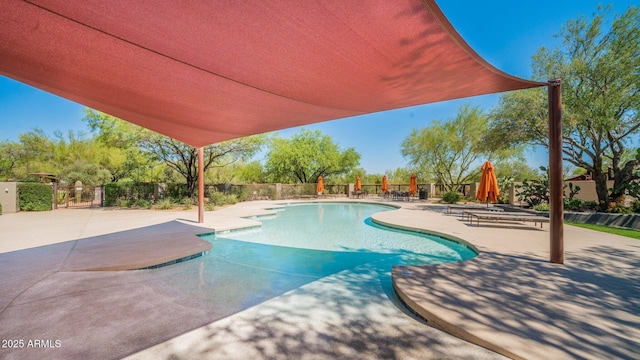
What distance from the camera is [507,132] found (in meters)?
10.6

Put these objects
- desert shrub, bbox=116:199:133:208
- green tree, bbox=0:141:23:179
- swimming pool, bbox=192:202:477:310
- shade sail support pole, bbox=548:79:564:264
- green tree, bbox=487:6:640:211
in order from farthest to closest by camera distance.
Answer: green tree, bbox=0:141:23:179 → desert shrub, bbox=116:199:133:208 → green tree, bbox=487:6:640:211 → swimming pool, bbox=192:202:477:310 → shade sail support pole, bbox=548:79:564:264

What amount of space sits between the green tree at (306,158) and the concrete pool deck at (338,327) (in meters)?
18.3

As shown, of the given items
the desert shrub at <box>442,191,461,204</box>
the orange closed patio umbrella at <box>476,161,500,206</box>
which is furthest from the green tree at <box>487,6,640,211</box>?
the desert shrub at <box>442,191,461,204</box>

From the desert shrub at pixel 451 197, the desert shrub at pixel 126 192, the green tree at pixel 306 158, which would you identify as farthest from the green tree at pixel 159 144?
the desert shrub at pixel 451 197

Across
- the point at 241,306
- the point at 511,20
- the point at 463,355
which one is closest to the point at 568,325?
the point at 463,355

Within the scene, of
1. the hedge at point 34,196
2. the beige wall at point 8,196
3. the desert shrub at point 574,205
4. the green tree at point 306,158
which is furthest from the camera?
the green tree at point 306,158

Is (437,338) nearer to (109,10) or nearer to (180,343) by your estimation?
(180,343)

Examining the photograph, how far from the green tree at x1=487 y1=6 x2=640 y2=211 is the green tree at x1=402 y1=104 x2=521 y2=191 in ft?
21.7

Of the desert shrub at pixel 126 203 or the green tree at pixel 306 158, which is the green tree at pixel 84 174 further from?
the green tree at pixel 306 158

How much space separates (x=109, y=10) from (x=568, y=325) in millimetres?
4273

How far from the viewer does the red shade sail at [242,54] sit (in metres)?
1.76

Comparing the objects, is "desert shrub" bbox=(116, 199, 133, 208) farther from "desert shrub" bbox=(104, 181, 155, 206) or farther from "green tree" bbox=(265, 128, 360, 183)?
"green tree" bbox=(265, 128, 360, 183)

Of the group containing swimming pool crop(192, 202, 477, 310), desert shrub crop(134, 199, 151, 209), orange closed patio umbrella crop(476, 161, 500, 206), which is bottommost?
swimming pool crop(192, 202, 477, 310)

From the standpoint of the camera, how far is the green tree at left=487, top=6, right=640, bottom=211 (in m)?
7.88
